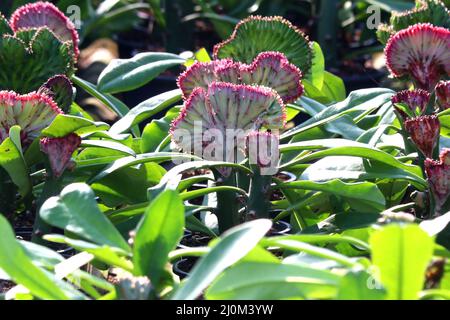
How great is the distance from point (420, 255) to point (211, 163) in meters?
0.42

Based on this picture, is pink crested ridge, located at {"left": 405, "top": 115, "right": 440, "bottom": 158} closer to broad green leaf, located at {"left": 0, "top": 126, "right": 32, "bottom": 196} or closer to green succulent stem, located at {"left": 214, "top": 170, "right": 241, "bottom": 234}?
green succulent stem, located at {"left": 214, "top": 170, "right": 241, "bottom": 234}

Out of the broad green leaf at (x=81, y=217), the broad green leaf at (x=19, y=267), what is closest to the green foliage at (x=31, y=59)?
the broad green leaf at (x=81, y=217)

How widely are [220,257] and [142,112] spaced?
60 centimetres

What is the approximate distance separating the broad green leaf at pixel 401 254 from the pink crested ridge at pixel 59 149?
0.50 m

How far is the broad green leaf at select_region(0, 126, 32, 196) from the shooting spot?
1.08m

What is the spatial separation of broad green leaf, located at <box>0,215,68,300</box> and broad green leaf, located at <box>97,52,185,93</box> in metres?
0.68

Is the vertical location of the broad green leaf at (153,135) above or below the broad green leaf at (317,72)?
below

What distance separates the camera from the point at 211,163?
42.8 inches

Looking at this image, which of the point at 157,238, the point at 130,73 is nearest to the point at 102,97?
the point at 130,73

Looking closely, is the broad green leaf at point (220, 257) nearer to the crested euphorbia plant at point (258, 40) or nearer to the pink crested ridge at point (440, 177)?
the pink crested ridge at point (440, 177)

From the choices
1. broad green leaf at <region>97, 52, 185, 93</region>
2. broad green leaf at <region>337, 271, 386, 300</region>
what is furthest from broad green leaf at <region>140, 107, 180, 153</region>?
broad green leaf at <region>337, 271, 386, 300</region>

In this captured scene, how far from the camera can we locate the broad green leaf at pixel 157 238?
85 centimetres

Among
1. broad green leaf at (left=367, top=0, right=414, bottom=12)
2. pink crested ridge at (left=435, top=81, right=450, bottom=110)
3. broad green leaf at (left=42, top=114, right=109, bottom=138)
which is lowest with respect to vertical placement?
broad green leaf at (left=367, top=0, right=414, bottom=12)
